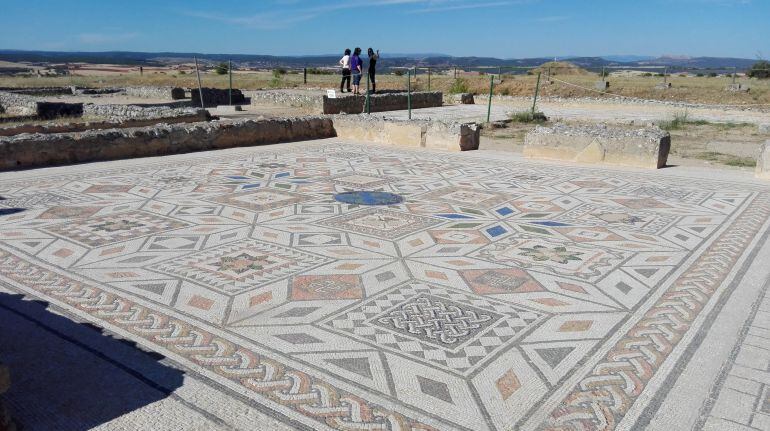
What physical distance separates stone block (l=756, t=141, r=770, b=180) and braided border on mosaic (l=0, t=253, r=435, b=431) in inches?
246

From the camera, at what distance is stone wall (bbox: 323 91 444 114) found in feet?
47.4

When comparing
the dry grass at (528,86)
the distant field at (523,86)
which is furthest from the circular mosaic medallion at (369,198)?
the dry grass at (528,86)

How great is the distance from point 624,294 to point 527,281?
1.76 feet

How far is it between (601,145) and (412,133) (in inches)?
116

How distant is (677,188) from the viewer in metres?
6.18

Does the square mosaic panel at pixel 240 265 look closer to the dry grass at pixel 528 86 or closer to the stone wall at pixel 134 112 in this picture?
the stone wall at pixel 134 112

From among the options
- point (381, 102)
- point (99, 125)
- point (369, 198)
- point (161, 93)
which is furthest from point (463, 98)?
point (369, 198)

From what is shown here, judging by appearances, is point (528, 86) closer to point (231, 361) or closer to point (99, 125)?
point (99, 125)

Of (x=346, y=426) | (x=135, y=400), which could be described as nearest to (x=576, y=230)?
(x=346, y=426)

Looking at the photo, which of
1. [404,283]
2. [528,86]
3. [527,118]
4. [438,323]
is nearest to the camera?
[438,323]

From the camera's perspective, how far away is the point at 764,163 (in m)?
6.61

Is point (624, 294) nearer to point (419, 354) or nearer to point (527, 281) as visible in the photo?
point (527, 281)

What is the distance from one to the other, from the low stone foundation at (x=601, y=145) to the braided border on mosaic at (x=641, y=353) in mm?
3550

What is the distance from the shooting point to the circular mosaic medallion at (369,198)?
549cm
